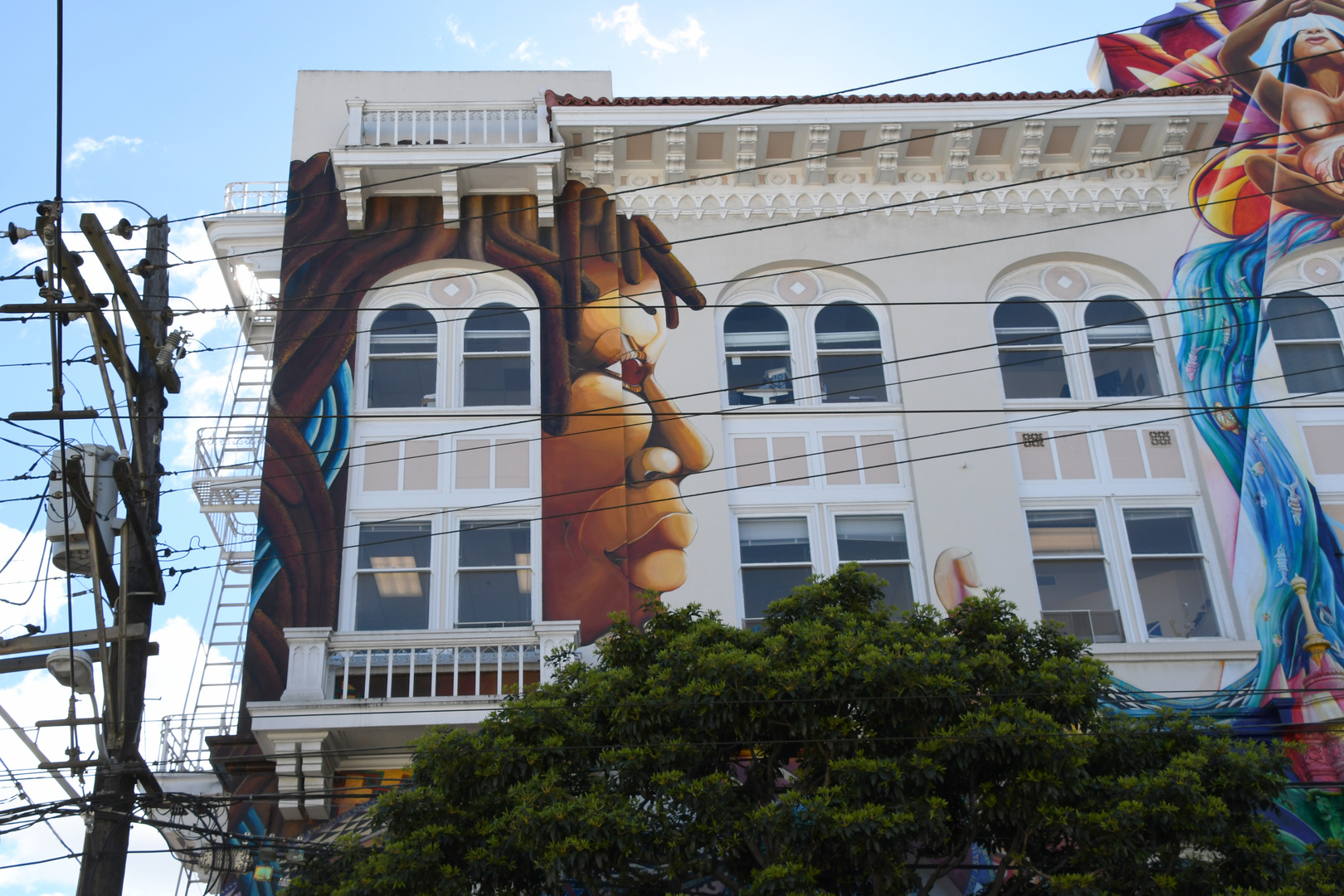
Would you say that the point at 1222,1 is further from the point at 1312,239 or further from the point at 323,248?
the point at 323,248

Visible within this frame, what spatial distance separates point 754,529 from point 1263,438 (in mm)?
7508

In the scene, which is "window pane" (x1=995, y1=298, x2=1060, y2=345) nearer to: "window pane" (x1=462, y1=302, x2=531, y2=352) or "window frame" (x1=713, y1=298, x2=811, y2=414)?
"window frame" (x1=713, y1=298, x2=811, y2=414)

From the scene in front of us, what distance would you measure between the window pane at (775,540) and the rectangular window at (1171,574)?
4.63m

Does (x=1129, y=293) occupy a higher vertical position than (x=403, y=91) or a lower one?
lower

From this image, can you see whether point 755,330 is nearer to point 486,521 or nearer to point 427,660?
point 486,521

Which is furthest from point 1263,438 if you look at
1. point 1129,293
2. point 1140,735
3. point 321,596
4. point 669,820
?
point 321,596

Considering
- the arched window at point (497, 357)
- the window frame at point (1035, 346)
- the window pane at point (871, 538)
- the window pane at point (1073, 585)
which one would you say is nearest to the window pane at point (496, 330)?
the arched window at point (497, 357)

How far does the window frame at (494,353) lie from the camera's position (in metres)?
20.0

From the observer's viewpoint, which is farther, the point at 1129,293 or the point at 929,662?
the point at 1129,293

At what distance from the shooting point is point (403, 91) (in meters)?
23.0

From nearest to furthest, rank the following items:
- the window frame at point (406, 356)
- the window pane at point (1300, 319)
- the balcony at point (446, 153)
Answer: the window frame at point (406, 356), the balcony at point (446, 153), the window pane at point (1300, 319)

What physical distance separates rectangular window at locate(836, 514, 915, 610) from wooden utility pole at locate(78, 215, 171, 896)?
9440mm

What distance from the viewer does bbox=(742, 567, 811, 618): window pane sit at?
18734 mm

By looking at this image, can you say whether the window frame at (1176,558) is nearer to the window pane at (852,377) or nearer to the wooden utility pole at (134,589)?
the window pane at (852,377)
